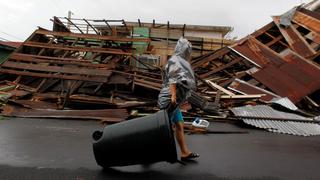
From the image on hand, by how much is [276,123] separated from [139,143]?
17.3ft

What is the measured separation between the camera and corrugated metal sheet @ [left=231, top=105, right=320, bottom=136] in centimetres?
829

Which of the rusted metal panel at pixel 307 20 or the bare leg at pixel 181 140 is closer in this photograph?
the bare leg at pixel 181 140

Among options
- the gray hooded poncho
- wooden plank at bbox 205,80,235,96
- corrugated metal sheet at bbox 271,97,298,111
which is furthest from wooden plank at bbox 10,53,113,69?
the gray hooded poncho

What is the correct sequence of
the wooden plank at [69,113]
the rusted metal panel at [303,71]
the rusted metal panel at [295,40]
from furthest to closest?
1. the rusted metal panel at [295,40]
2. the rusted metal panel at [303,71]
3. the wooden plank at [69,113]

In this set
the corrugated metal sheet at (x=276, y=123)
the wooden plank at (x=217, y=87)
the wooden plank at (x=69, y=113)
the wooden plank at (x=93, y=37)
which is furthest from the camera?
the wooden plank at (x=93, y=37)

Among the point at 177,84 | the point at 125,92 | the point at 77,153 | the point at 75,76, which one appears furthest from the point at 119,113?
the point at 177,84

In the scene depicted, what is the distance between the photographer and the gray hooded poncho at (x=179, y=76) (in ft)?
17.0

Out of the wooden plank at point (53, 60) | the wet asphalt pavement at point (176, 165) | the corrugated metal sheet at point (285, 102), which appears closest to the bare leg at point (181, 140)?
the wet asphalt pavement at point (176, 165)

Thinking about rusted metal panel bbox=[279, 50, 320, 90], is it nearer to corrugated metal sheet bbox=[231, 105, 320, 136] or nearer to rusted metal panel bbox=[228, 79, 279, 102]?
rusted metal panel bbox=[228, 79, 279, 102]

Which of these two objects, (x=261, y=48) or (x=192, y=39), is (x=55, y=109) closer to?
(x=261, y=48)

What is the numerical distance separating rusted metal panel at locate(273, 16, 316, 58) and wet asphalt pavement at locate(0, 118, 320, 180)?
5400 millimetres

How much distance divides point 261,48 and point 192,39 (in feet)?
32.5

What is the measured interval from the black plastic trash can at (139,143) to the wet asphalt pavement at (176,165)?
8.7 inches

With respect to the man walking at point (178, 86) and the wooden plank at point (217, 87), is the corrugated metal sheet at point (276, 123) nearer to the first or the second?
the wooden plank at point (217, 87)
